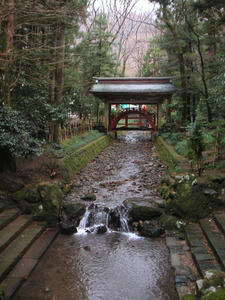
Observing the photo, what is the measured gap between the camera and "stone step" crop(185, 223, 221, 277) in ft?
15.8

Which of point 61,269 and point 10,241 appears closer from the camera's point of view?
point 61,269

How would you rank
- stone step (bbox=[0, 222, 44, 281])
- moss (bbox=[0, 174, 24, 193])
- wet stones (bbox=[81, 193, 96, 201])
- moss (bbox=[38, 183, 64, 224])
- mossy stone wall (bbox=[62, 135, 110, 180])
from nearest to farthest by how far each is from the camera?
1. stone step (bbox=[0, 222, 44, 281])
2. moss (bbox=[38, 183, 64, 224])
3. moss (bbox=[0, 174, 24, 193])
4. wet stones (bbox=[81, 193, 96, 201])
5. mossy stone wall (bbox=[62, 135, 110, 180])

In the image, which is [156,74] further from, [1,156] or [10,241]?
[10,241]

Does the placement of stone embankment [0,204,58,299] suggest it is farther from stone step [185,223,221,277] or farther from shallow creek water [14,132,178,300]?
stone step [185,223,221,277]

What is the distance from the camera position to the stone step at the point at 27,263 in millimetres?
4672

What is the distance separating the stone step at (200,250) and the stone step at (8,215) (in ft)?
13.4

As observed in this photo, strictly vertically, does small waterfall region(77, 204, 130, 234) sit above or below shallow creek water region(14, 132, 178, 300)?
above

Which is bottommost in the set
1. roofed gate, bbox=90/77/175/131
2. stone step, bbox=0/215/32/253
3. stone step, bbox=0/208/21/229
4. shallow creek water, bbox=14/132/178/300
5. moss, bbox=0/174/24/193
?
shallow creek water, bbox=14/132/178/300

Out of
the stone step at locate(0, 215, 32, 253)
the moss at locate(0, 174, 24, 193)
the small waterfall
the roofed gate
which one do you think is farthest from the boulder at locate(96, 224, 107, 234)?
the roofed gate

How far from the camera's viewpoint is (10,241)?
19.5 ft

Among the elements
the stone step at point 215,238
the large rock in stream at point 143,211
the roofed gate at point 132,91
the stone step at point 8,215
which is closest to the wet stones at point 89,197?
the large rock in stream at point 143,211

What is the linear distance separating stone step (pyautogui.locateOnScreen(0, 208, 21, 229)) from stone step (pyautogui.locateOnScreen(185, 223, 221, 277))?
4084mm

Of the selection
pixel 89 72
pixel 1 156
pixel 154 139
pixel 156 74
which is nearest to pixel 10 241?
pixel 1 156

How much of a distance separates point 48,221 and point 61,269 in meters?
2.04
